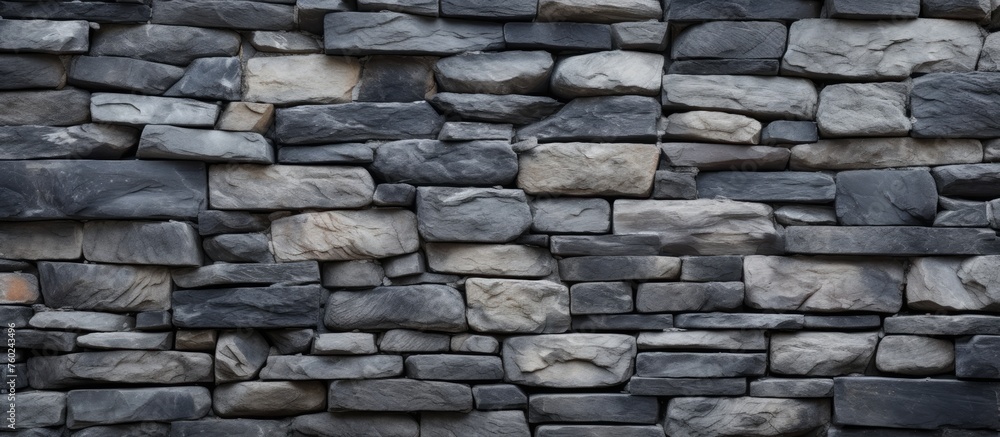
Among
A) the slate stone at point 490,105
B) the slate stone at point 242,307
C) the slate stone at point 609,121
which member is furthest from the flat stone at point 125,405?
the slate stone at point 609,121

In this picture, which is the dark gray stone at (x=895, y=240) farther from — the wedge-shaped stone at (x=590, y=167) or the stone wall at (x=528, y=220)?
the wedge-shaped stone at (x=590, y=167)

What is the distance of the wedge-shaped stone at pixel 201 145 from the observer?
95.9 inches

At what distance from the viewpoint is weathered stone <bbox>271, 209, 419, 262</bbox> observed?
2.50m

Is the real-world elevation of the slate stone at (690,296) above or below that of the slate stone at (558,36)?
below

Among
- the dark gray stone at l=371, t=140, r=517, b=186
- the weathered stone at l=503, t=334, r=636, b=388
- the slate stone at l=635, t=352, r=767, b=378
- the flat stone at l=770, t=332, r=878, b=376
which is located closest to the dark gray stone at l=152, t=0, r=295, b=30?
the dark gray stone at l=371, t=140, r=517, b=186

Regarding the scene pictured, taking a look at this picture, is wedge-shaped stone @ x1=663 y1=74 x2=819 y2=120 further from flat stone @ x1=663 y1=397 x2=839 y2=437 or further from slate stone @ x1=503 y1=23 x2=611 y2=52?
flat stone @ x1=663 y1=397 x2=839 y2=437

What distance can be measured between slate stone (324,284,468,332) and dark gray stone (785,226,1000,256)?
3.61ft

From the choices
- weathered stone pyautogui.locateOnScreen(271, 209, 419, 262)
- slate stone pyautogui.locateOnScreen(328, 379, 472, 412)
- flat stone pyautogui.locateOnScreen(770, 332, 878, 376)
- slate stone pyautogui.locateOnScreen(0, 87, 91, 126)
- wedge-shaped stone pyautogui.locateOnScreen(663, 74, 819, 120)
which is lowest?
slate stone pyautogui.locateOnScreen(328, 379, 472, 412)

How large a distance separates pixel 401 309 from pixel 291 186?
1.72 ft

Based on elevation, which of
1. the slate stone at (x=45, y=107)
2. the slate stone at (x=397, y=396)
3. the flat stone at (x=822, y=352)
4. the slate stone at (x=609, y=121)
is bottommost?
the slate stone at (x=397, y=396)

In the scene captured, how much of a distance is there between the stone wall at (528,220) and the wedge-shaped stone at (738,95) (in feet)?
0.03

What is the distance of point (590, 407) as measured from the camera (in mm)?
2516

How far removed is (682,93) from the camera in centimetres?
251

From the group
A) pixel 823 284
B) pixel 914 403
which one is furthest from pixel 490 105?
pixel 914 403
